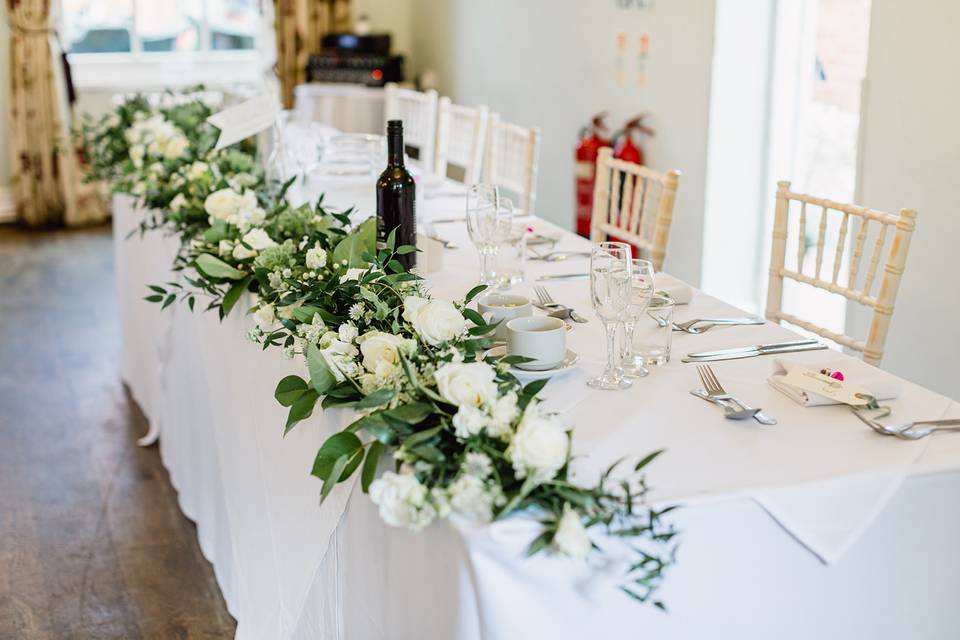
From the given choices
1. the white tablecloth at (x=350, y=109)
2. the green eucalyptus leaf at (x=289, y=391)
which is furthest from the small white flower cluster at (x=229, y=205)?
the white tablecloth at (x=350, y=109)

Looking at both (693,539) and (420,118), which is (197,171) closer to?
(693,539)

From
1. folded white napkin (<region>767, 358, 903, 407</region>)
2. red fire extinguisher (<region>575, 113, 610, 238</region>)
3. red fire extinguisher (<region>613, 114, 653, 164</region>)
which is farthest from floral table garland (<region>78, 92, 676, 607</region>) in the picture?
red fire extinguisher (<region>575, 113, 610, 238</region>)

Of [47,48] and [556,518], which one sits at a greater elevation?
[47,48]

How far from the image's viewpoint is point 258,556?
2184 mm

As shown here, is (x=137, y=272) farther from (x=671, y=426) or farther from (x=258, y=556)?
(x=671, y=426)

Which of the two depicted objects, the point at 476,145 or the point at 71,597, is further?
the point at 476,145

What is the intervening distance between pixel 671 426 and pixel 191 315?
5.10ft

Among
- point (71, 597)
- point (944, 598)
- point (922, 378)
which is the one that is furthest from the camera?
point (922, 378)

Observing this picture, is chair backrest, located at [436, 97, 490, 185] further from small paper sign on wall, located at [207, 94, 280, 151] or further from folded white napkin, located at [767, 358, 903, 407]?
folded white napkin, located at [767, 358, 903, 407]

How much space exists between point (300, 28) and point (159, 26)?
99 centimetres

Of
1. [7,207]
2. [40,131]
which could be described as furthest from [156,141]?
[7,207]

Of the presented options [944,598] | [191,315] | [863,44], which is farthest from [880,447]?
[863,44]

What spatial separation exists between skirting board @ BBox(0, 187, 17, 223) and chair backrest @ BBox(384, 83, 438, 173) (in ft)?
10.1

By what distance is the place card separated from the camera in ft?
5.44
